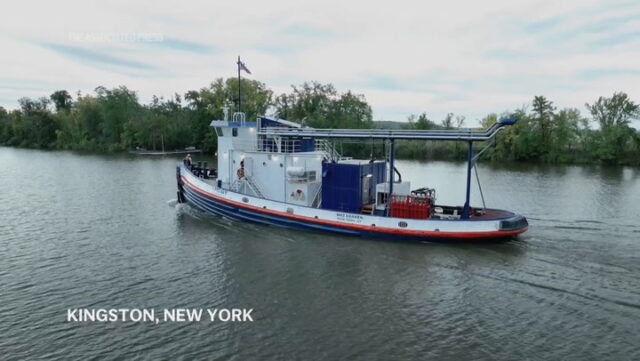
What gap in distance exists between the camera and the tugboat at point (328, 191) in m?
20.0

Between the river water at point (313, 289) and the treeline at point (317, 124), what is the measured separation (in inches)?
1591

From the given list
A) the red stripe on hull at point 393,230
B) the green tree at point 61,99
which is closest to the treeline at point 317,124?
the green tree at point 61,99

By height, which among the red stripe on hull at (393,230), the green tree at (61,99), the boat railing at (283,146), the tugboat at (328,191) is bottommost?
the red stripe on hull at (393,230)

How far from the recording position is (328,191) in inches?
887

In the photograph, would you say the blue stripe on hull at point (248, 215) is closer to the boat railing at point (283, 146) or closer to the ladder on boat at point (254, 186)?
the ladder on boat at point (254, 186)

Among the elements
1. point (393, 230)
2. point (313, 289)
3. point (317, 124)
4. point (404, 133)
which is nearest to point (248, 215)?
point (393, 230)

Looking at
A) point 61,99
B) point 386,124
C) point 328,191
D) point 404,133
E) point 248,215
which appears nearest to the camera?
point 404,133

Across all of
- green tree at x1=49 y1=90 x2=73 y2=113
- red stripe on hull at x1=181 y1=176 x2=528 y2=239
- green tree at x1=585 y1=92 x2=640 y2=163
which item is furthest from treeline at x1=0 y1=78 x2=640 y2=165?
red stripe on hull at x1=181 y1=176 x2=528 y2=239

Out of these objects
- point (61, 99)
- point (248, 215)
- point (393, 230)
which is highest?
point (61, 99)

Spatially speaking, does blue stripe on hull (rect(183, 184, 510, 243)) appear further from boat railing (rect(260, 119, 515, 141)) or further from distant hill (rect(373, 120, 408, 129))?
distant hill (rect(373, 120, 408, 129))

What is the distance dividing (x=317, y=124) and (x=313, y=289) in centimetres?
5973

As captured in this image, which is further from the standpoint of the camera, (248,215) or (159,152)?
(159,152)

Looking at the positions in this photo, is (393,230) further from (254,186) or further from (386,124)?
(386,124)

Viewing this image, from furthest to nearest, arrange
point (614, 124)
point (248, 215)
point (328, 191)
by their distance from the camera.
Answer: point (614, 124) → point (248, 215) → point (328, 191)
